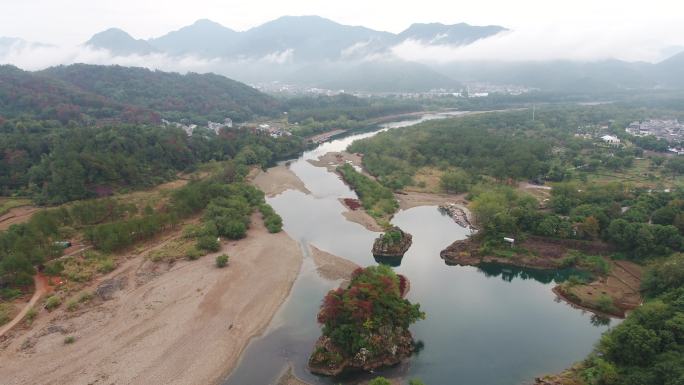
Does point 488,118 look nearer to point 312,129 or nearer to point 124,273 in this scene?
point 312,129

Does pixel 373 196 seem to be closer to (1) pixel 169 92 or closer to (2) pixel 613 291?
(2) pixel 613 291

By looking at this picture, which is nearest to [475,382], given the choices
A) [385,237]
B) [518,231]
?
[385,237]

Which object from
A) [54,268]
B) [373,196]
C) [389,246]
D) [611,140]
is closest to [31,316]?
[54,268]

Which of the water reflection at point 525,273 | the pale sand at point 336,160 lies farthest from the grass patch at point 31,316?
the pale sand at point 336,160

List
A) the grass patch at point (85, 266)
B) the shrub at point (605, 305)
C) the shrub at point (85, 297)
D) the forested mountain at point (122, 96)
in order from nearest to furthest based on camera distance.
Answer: the shrub at point (605, 305) < the shrub at point (85, 297) < the grass patch at point (85, 266) < the forested mountain at point (122, 96)

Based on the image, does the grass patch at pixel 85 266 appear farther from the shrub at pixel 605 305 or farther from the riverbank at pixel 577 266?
the shrub at pixel 605 305

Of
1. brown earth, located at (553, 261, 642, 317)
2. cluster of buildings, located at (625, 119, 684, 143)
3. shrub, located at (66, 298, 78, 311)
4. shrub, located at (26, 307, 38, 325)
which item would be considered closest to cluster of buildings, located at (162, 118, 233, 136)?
shrub, located at (66, 298, 78, 311)
